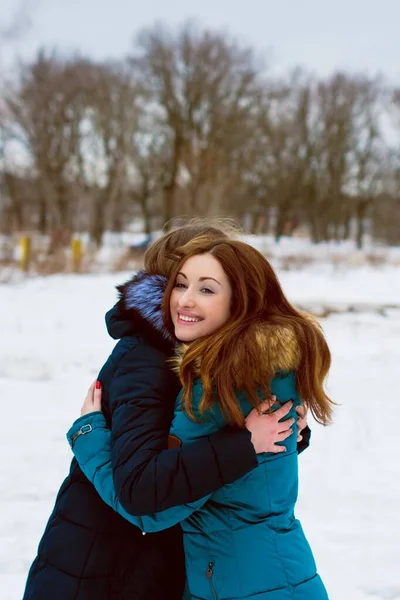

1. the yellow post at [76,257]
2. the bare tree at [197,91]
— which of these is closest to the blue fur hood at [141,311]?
the yellow post at [76,257]

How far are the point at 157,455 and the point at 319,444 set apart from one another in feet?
11.2

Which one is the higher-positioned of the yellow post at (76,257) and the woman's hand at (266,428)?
the woman's hand at (266,428)

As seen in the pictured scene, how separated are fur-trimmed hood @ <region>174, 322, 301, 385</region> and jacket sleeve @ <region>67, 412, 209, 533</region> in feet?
0.87

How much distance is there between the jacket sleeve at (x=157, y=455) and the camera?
1.40 metres

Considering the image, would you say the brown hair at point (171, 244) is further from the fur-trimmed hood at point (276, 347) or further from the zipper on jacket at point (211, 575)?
the zipper on jacket at point (211, 575)

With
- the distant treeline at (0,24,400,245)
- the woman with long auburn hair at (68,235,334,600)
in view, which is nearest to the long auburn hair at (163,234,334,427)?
the woman with long auburn hair at (68,235,334,600)

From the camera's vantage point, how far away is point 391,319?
10352 mm

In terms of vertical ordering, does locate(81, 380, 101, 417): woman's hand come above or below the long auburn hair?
below

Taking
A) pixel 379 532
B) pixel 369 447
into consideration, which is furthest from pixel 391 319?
pixel 379 532

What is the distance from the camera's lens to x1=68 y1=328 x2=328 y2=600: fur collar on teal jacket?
146cm

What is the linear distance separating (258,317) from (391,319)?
9.26 metres

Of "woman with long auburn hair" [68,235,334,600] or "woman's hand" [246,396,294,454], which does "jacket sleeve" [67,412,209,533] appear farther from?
"woman's hand" [246,396,294,454]

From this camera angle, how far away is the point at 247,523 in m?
1.48

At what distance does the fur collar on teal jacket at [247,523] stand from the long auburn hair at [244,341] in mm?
26
